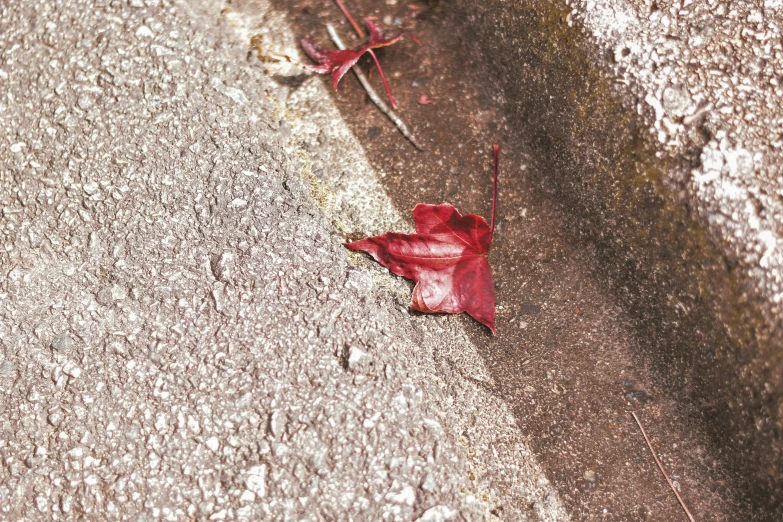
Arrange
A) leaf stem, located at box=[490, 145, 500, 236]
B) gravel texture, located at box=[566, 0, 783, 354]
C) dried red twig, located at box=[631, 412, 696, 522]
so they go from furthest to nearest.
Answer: leaf stem, located at box=[490, 145, 500, 236] → dried red twig, located at box=[631, 412, 696, 522] → gravel texture, located at box=[566, 0, 783, 354]

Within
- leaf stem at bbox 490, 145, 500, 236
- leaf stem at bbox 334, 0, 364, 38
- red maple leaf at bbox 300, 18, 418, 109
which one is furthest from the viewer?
leaf stem at bbox 334, 0, 364, 38

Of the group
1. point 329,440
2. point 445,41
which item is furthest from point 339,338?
point 445,41

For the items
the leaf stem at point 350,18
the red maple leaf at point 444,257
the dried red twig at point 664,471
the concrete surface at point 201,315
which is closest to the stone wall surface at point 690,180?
the dried red twig at point 664,471

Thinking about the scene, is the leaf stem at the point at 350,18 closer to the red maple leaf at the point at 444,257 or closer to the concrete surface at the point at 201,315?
the concrete surface at the point at 201,315

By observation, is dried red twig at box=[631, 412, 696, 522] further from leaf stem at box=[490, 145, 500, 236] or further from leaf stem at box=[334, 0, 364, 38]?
leaf stem at box=[334, 0, 364, 38]

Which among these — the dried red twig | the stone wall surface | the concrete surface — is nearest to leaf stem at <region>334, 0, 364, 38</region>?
the concrete surface

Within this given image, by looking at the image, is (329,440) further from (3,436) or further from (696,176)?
(696,176)
